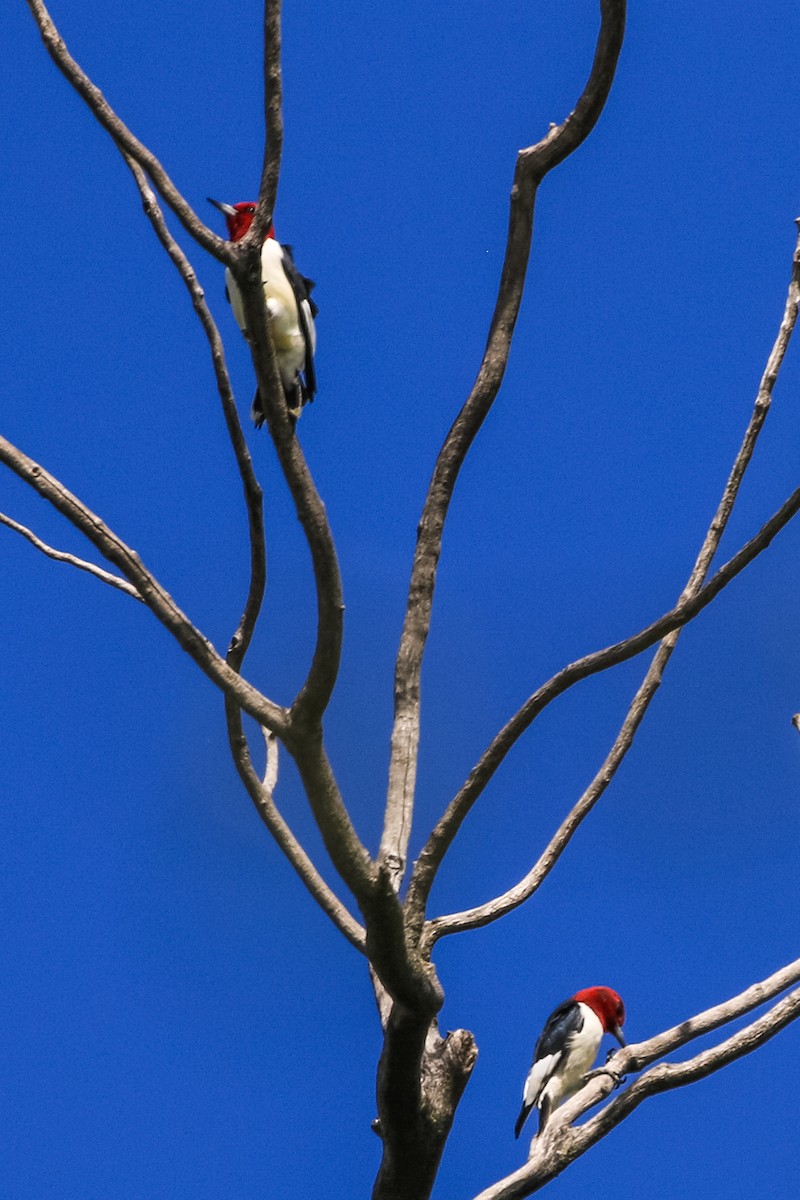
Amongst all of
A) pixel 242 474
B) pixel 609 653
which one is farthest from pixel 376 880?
pixel 242 474

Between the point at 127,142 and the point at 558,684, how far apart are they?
151 centimetres

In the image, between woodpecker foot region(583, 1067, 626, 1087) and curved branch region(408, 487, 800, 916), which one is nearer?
curved branch region(408, 487, 800, 916)

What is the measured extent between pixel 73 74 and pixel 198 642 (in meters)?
1.27

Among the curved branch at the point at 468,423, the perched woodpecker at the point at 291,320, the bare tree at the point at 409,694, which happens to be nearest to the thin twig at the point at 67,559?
the bare tree at the point at 409,694

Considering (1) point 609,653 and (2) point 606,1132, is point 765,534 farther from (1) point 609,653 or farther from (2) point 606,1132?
(2) point 606,1132

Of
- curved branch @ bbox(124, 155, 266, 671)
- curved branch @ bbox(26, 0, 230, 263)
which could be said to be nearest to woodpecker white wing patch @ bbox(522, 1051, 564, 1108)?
curved branch @ bbox(124, 155, 266, 671)

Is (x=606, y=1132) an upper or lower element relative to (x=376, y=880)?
lower

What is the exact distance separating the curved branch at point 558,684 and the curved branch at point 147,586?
1.66 feet

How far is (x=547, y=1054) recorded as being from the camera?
619cm

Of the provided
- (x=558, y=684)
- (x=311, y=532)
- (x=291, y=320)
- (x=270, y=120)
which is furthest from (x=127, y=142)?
(x=291, y=320)

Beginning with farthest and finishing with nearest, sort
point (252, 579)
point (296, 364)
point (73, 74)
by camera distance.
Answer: point (296, 364), point (252, 579), point (73, 74)

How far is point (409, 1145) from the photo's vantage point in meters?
3.21

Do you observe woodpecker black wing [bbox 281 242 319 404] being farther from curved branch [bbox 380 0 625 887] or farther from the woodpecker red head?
curved branch [bbox 380 0 625 887]

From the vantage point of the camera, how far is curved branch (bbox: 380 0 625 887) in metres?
3.25
